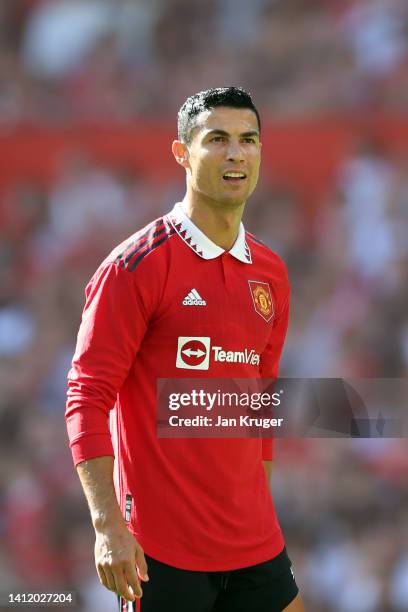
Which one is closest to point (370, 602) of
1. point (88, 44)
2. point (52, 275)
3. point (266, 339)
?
point (52, 275)

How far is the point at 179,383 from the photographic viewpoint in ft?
8.45

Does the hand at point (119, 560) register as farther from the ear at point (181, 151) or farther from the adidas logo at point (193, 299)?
the ear at point (181, 151)

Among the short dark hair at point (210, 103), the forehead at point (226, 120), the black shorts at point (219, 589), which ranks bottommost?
the black shorts at point (219, 589)

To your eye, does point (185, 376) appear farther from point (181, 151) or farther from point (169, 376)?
point (181, 151)

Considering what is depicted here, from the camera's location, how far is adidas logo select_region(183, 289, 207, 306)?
2576 mm

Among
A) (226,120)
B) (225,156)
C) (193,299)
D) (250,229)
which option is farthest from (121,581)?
(250,229)

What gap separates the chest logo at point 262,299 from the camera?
108 inches

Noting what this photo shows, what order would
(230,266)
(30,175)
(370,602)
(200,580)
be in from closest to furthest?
(200,580) < (230,266) < (370,602) < (30,175)

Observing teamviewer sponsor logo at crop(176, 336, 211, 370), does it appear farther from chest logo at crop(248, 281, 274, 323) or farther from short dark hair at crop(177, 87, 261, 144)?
short dark hair at crop(177, 87, 261, 144)

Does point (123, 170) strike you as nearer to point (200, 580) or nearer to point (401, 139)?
point (401, 139)

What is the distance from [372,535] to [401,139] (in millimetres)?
2147

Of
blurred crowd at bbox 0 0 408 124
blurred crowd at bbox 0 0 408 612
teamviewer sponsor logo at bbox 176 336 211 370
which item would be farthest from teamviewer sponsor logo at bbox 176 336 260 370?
blurred crowd at bbox 0 0 408 124

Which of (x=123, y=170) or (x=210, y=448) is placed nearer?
(x=210, y=448)

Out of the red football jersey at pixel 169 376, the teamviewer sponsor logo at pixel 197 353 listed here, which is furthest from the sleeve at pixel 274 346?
the teamviewer sponsor logo at pixel 197 353
